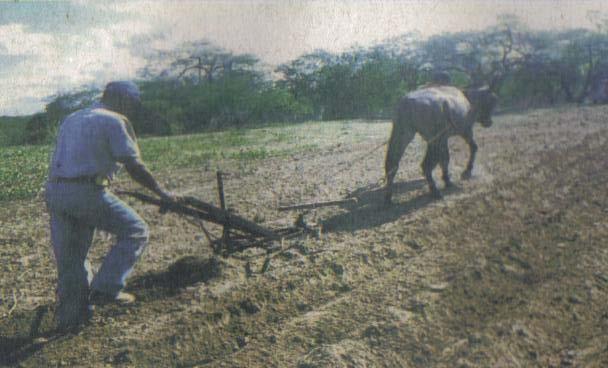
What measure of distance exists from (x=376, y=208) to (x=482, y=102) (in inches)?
157

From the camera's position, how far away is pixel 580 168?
8.80 m

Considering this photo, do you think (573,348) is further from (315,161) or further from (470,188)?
(315,161)

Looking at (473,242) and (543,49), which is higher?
(543,49)

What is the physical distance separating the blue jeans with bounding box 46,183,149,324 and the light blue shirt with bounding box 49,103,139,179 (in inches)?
5.1

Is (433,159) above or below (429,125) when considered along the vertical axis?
below

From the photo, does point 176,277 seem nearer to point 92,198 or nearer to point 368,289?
point 92,198

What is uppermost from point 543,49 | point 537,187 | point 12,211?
point 543,49

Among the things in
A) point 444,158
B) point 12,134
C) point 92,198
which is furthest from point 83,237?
point 12,134

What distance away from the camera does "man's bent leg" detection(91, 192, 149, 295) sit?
13.3 feet

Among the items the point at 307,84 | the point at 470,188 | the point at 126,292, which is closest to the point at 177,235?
the point at 126,292

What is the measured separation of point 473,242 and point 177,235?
3.51 metres

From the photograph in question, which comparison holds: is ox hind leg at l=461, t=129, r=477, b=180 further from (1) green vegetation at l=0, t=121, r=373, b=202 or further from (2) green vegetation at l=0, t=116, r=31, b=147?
(2) green vegetation at l=0, t=116, r=31, b=147

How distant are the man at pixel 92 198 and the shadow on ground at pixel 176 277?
2.08 ft

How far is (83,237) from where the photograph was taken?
413cm
